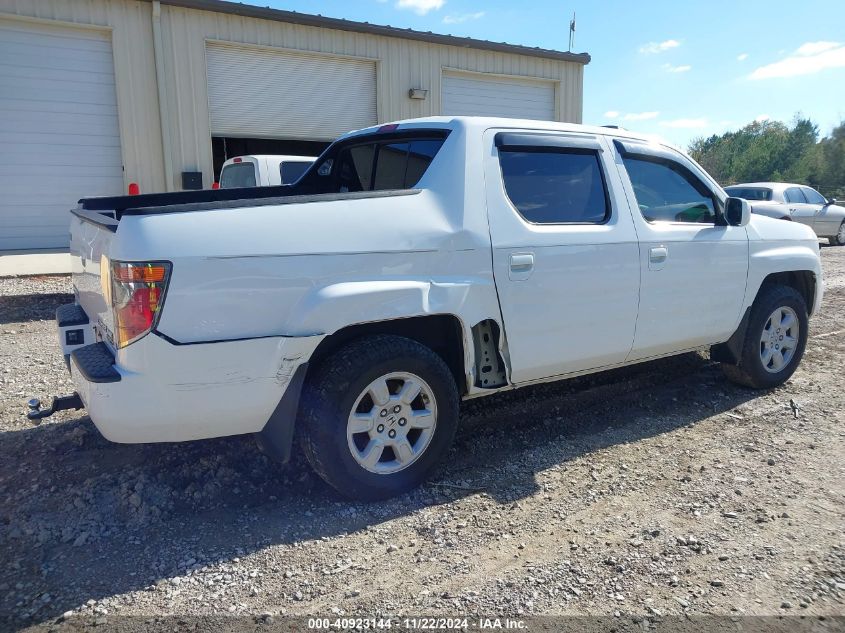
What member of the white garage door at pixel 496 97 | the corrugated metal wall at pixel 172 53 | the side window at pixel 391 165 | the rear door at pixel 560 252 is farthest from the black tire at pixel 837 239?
the side window at pixel 391 165

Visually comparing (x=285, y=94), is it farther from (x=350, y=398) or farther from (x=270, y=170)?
(x=350, y=398)

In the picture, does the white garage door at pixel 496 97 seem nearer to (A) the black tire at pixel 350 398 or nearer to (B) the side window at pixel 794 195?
(B) the side window at pixel 794 195

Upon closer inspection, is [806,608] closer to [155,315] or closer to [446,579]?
[446,579]

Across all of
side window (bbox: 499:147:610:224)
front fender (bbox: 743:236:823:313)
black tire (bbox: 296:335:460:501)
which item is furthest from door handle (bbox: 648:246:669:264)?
black tire (bbox: 296:335:460:501)

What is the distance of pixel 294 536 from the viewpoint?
121 inches

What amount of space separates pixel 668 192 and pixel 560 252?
4.30 feet

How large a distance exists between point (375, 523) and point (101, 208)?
2.74 m

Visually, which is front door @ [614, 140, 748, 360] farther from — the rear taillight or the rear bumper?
the rear taillight

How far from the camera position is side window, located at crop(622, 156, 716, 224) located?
4.30 m

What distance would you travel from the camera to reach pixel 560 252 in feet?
12.2

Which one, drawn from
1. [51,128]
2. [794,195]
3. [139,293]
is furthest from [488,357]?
[794,195]

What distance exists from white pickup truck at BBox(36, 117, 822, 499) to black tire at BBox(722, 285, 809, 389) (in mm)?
165

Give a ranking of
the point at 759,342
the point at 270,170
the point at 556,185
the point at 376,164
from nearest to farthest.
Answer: the point at 556,185 < the point at 376,164 < the point at 759,342 < the point at 270,170

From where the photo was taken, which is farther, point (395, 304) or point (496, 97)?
point (496, 97)
